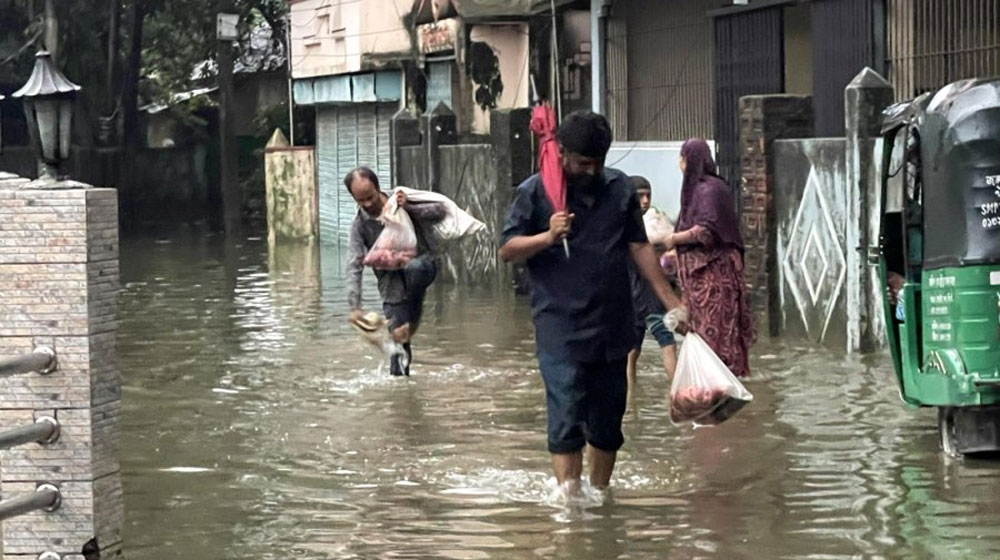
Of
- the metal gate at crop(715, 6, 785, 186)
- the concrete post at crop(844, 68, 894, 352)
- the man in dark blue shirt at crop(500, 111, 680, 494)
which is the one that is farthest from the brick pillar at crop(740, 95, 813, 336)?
the man in dark blue shirt at crop(500, 111, 680, 494)

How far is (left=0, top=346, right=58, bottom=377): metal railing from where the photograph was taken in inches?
256

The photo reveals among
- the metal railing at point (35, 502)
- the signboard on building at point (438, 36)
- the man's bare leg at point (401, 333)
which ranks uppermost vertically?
the signboard on building at point (438, 36)

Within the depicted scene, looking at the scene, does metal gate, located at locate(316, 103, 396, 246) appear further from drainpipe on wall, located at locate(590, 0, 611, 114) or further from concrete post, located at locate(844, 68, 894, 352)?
concrete post, located at locate(844, 68, 894, 352)

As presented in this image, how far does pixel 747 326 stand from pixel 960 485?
340 cm

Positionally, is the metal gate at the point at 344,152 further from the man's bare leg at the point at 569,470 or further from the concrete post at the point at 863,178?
the man's bare leg at the point at 569,470

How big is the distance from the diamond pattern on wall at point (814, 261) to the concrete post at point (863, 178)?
15.9 inches

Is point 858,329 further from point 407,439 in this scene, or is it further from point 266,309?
point 266,309

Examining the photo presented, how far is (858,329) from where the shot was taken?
13.8m

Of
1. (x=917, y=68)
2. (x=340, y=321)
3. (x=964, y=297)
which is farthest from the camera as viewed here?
(x=340, y=321)

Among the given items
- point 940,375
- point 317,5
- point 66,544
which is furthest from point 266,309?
point 317,5

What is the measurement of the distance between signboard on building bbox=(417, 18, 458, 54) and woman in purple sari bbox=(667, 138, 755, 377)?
14617 mm

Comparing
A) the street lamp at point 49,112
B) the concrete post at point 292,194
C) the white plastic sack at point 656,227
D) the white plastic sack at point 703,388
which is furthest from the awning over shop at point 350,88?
the street lamp at point 49,112

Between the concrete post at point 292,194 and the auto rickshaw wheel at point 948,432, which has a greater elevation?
the concrete post at point 292,194

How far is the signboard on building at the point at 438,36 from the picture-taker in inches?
1037
